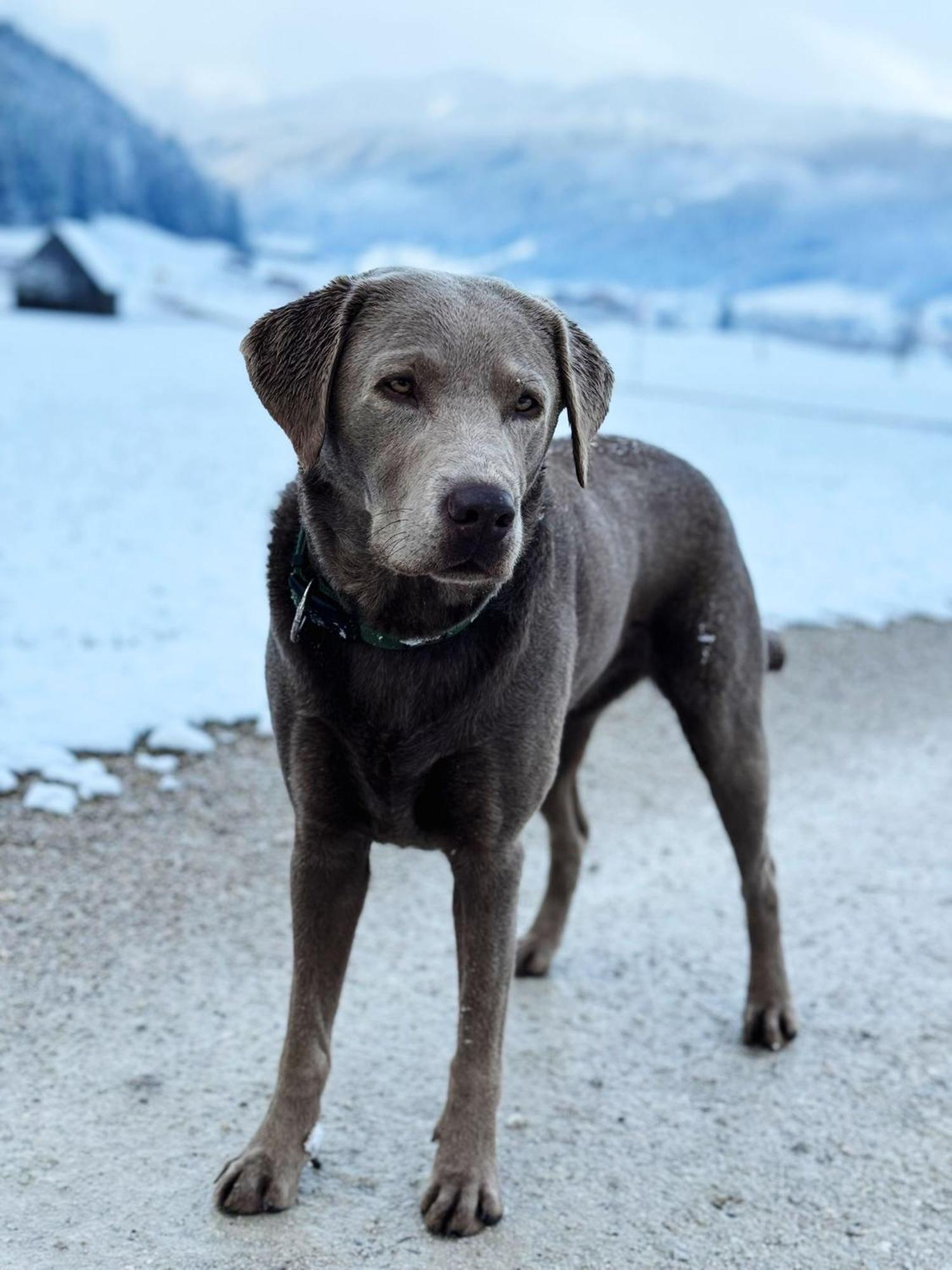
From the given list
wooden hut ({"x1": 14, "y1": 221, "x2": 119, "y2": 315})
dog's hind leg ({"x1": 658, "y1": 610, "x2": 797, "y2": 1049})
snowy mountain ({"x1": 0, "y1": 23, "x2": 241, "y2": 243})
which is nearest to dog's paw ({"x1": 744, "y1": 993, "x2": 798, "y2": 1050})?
dog's hind leg ({"x1": 658, "y1": 610, "x2": 797, "y2": 1049})

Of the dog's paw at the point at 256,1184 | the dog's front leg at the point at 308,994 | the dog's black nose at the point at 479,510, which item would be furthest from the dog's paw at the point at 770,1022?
the dog's black nose at the point at 479,510

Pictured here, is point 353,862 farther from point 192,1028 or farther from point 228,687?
point 228,687

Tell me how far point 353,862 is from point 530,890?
66.5 inches

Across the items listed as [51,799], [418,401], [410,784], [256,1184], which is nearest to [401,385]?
[418,401]

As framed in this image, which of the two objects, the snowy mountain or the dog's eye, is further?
the snowy mountain

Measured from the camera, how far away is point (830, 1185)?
282 centimetres

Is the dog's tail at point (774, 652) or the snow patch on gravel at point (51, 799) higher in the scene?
the dog's tail at point (774, 652)

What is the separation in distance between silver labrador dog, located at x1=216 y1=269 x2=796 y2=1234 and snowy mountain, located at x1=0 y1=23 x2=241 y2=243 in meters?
39.6

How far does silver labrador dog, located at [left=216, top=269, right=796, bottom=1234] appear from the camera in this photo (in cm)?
241

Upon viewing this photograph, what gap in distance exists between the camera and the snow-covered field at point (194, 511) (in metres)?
5.46

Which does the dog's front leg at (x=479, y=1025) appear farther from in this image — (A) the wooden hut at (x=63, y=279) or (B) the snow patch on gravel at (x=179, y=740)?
(A) the wooden hut at (x=63, y=279)

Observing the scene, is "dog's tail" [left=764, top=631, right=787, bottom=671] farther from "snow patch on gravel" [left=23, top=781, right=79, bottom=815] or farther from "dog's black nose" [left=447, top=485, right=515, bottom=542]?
"snow patch on gravel" [left=23, top=781, right=79, bottom=815]

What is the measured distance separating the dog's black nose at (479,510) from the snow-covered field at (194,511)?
267 centimetres

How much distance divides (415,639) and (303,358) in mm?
584
